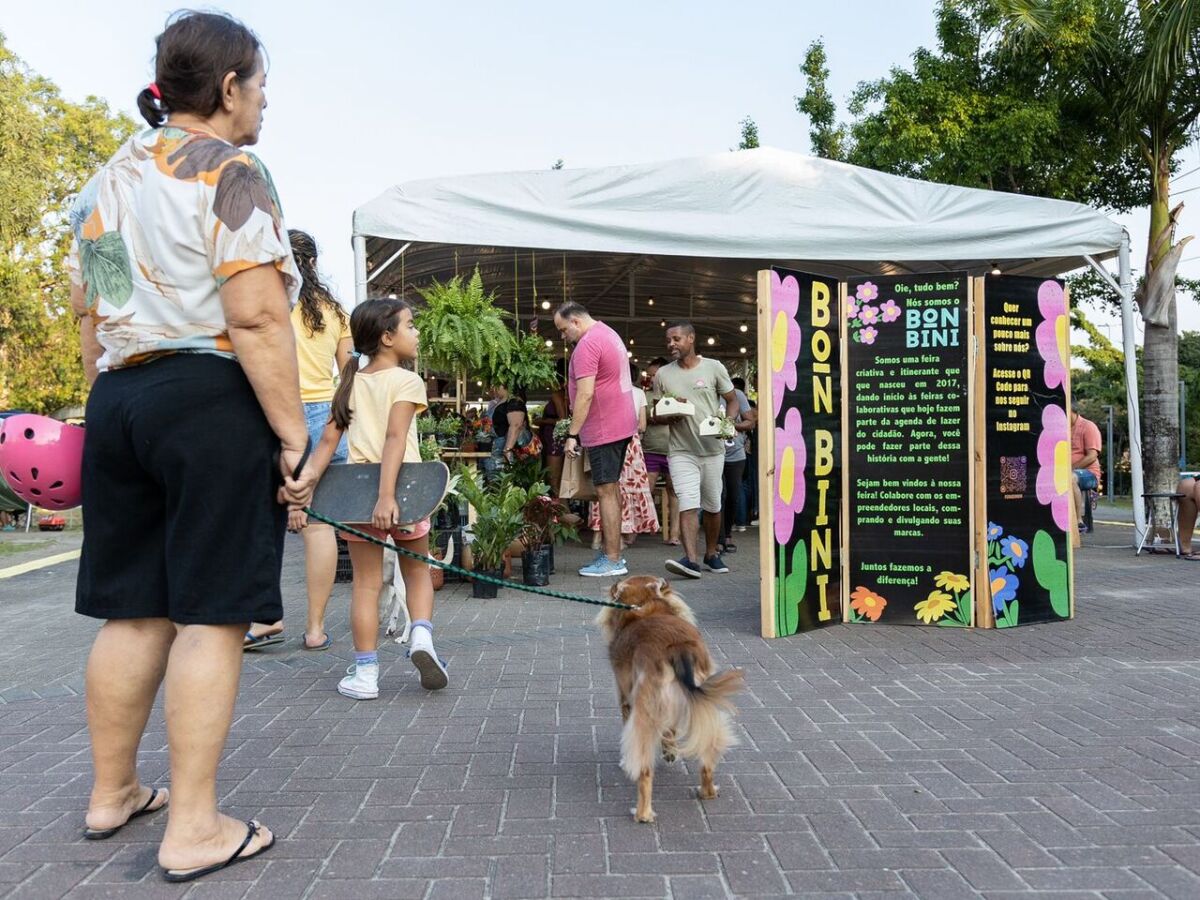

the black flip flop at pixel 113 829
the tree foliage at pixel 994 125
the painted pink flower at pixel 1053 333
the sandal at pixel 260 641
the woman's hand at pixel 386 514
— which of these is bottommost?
the black flip flop at pixel 113 829

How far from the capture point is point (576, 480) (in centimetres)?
854

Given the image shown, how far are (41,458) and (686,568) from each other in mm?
5536

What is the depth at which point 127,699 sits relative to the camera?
2.54 m

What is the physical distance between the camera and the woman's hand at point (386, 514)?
3.50 m

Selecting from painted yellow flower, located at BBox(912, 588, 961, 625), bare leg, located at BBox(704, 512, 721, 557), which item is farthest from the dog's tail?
bare leg, located at BBox(704, 512, 721, 557)

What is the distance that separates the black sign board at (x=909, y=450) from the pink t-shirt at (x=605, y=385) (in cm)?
198

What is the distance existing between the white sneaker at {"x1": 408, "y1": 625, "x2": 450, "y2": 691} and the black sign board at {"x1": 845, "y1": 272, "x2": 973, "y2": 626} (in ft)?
9.55

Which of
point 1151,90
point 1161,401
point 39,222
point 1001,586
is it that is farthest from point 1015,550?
point 39,222

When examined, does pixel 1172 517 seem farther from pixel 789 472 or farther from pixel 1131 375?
pixel 789 472

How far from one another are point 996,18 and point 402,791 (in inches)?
573

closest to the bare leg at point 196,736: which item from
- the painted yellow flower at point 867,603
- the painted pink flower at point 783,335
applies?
the painted pink flower at point 783,335


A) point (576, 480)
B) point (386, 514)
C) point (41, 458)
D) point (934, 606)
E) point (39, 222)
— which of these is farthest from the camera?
point (39, 222)

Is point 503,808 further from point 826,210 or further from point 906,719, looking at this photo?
point 826,210

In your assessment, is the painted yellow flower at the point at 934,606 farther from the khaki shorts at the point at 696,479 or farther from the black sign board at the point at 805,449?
the khaki shorts at the point at 696,479
